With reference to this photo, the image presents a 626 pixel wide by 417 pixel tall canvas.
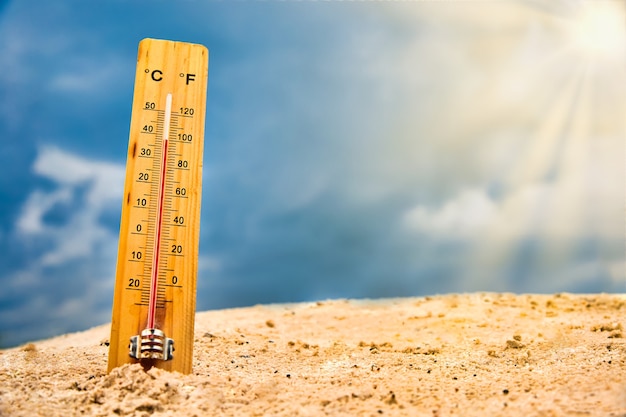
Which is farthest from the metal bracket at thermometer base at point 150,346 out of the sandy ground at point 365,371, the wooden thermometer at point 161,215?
the sandy ground at point 365,371

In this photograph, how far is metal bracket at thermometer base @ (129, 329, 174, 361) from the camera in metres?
4.52

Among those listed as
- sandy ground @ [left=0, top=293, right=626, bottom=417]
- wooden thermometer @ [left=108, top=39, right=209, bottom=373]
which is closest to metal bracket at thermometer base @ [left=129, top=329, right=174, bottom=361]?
wooden thermometer @ [left=108, top=39, right=209, bottom=373]

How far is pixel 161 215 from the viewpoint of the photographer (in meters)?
4.80

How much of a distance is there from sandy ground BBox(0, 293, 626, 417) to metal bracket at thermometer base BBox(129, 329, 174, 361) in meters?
0.15

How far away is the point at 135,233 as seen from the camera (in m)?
4.83

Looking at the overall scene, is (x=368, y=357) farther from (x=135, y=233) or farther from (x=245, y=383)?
(x=135, y=233)

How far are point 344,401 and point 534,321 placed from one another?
3.90 metres

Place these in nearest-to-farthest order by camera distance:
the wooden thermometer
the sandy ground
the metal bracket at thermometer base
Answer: the sandy ground
the metal bracket at thermometer base
the wooden thermometer

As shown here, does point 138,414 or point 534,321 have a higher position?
point 534,321

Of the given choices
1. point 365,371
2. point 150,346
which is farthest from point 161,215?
point 365,371

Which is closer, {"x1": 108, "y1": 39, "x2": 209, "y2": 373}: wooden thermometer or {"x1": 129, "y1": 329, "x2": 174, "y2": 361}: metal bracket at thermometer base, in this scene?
{"x1": 129, "y1": 329, "x2": 174, "y2": 361}: metal bracket at thermometer base

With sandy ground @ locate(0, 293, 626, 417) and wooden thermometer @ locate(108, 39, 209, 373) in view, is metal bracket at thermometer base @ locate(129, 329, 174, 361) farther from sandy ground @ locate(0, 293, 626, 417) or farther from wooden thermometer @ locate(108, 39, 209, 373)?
sandy ground @ locate(0, 293, 626, 417)

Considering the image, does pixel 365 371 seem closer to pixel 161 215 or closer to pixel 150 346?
pixel 150 346

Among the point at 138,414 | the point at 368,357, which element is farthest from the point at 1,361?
the point at 368,357
